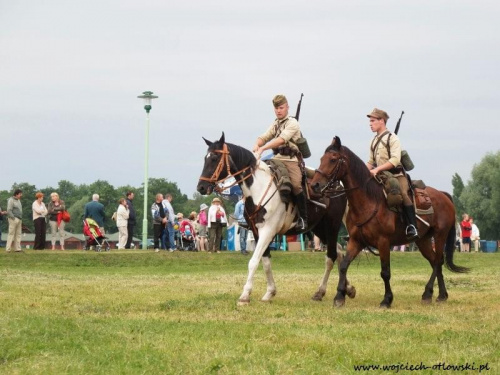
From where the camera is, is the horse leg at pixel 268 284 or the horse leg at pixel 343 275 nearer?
the horse leg at pixel 343 275

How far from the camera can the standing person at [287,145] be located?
17266mm

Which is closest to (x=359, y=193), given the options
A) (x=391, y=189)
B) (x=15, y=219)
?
(x=391, y=189)

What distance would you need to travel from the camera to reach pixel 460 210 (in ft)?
444

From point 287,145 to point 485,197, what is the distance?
11595cm

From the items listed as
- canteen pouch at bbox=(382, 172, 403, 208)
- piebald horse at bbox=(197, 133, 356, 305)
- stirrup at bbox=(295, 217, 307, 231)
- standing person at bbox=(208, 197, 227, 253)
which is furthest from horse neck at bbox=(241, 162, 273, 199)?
standing person at bbox=(208, 197, 227, 253)

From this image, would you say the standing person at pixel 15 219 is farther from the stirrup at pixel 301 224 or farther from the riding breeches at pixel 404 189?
the riding breeches at pixel 404 189

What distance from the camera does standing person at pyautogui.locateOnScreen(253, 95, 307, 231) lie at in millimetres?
17266

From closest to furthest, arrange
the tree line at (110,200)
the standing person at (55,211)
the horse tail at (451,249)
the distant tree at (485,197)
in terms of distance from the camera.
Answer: the horse tail at (451,249), the standing person at (55,211), the distant tree at (485,197), the tree line at (110,200)

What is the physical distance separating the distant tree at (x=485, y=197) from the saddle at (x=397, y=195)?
111 m

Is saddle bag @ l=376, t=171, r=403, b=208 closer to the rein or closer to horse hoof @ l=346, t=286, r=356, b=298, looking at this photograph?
the rein

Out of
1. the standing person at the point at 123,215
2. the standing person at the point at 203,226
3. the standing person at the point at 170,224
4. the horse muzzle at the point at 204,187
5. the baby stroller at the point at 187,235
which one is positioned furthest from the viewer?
the baby stroller at the point at 187,235

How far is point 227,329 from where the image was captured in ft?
40.1

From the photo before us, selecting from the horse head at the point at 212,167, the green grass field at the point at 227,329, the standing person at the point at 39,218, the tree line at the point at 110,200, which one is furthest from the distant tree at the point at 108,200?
the horse head at the point at 212,167

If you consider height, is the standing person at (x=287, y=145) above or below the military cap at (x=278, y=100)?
below
